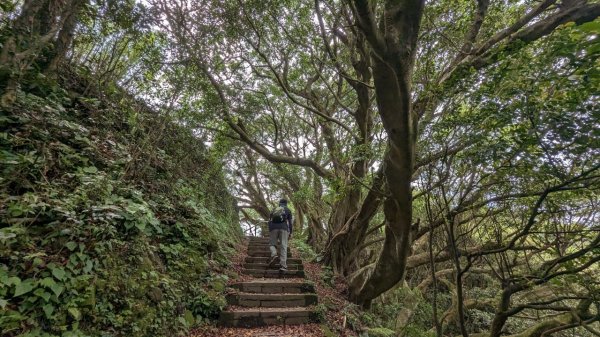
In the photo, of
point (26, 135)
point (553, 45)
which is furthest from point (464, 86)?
point (26, 135)

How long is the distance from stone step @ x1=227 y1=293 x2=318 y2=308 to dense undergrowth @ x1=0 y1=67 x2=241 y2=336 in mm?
383

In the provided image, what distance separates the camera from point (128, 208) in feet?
11.1

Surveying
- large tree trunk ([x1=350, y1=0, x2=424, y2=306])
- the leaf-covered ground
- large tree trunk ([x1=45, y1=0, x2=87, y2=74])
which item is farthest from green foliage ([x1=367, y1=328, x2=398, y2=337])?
large tree trunk ([x1=45, y1=0, x2=87, y2=74])

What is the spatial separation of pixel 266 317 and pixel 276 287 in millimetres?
1067

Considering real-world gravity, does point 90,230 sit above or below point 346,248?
below

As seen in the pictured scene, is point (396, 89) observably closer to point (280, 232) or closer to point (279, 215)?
point (279, 215)

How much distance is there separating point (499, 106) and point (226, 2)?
5.81 meters

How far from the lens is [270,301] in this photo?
5.30 m

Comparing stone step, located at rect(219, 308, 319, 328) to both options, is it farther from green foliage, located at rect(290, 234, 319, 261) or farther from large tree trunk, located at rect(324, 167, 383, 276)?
green foliage, located at rect(290, 234, 319, 261)

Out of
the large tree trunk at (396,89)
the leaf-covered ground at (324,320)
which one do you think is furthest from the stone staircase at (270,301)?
the large tree trunk at (396,89)

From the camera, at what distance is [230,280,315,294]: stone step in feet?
18.3

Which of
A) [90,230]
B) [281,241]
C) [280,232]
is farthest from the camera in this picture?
[280,232]

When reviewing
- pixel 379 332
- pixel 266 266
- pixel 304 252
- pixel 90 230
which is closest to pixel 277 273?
pixel 266 266

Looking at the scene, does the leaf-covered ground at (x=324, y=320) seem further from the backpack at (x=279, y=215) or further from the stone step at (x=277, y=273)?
the backpack at (x=279, y=215)
